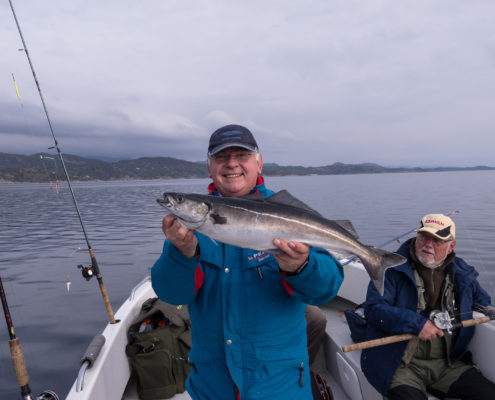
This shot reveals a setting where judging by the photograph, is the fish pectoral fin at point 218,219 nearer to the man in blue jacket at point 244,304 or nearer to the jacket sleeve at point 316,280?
the man in blue jacket at point 244,304

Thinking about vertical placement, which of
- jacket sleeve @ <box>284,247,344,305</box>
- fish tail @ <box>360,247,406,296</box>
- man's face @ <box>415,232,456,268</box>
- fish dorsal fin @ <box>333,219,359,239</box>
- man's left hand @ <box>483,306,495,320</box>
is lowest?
man's left hand @ <box>483,306,495,320</box>

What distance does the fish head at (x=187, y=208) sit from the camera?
2.84 m

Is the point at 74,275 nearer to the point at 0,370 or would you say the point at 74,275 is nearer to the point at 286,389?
the point at 0,370

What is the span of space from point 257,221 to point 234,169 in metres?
0.68

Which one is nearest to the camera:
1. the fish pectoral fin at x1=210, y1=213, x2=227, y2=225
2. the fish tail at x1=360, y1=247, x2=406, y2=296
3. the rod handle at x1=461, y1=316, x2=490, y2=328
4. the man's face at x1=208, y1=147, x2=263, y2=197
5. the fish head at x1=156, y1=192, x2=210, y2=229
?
the fish head at x1=156, y1=192, x2=210, y2=229

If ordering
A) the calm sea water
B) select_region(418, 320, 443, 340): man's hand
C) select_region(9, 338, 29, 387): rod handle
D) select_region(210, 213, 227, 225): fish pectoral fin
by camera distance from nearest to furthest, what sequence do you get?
1. select_region(210, 213, 227, 225): fish pectoral fin
2. select_region(9, 338, 29, 387): rod handle
3. select_region(418, 320, 443, 340): man's hand
4. the calm sea water

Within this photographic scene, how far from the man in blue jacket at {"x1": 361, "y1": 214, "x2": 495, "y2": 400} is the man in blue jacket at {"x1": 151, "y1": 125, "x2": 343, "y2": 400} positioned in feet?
7.45

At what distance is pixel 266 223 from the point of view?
3.04 metres

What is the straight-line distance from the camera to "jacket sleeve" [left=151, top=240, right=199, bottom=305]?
2.80 meters

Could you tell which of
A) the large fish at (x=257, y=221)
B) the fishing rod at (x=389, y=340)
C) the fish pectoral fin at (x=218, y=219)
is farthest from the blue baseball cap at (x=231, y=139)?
the fishing rod at (x=389, y=340)

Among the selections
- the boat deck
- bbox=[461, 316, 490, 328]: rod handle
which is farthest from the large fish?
the boat deck

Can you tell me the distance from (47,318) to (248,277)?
12724 millimetres

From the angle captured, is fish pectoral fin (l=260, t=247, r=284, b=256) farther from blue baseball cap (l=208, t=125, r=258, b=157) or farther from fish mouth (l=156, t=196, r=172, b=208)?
blue baseball cap (l=208, t=125, r=258, b=157)

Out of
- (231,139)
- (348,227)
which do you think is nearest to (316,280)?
(348,227)
